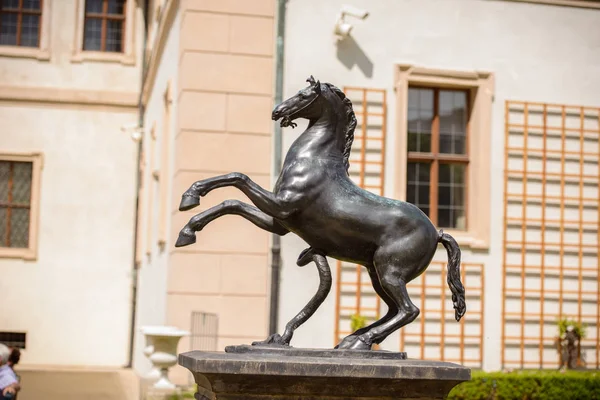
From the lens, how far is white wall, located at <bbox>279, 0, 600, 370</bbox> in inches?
468

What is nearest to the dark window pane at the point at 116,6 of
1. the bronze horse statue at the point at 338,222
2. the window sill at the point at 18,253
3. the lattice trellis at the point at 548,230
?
the window sill at the point at 18,253

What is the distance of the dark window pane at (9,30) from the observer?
23.9 m

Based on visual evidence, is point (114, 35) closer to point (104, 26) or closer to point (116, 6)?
point (104, 26)

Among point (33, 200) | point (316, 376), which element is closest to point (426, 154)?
point (316, 376)

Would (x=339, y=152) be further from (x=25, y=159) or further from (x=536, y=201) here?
(x=25, y=159)

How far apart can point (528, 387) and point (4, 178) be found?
15.2 m

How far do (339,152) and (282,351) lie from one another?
3.22 feet

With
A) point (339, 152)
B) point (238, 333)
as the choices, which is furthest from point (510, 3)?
point (339, 152)

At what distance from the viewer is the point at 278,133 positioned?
38.3 ft

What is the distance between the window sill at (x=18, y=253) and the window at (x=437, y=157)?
12.5 m

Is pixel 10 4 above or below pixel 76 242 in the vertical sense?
above

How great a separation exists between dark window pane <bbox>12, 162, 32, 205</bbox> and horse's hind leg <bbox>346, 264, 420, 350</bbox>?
19.6m

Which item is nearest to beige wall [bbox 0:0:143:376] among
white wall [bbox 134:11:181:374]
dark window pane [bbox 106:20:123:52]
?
dark window pane [bbox 106:20:123:52]

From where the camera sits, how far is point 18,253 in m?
22.5
